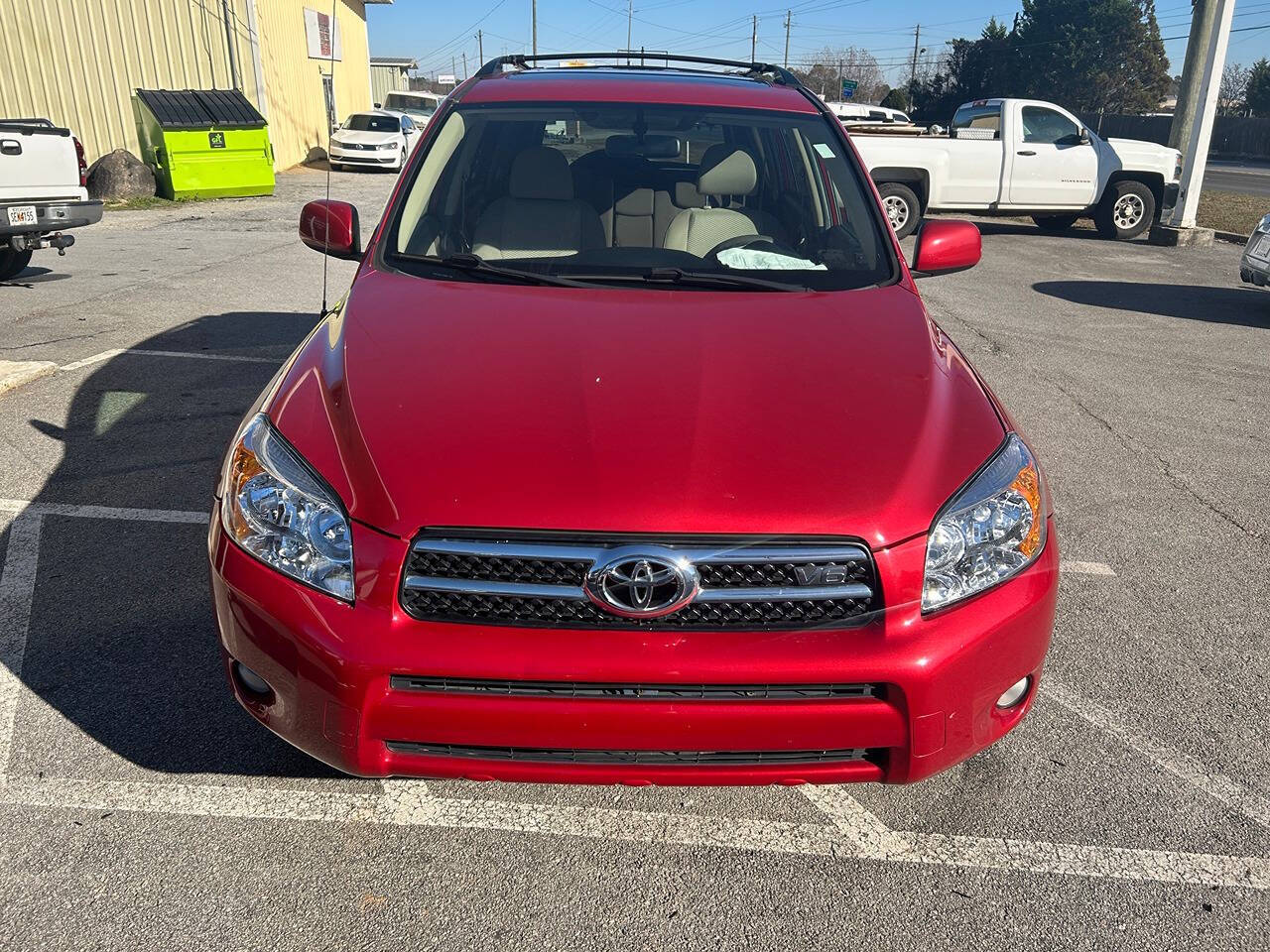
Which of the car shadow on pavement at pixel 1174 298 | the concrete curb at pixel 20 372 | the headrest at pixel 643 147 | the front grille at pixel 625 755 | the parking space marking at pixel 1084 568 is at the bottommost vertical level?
the car shadow on pavement at pixel 1174 298

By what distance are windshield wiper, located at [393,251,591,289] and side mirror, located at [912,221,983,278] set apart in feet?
4.59

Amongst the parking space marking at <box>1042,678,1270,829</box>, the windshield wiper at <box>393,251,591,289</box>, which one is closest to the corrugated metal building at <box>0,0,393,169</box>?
the windshield wiper at <box>393,251,591,289</box>

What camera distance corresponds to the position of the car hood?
223 centimetres

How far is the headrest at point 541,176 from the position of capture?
3.79 meters

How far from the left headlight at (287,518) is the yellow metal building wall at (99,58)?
18.6 metres

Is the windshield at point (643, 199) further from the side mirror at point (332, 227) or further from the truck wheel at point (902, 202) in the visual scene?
the truck wheel at point (902, 202)

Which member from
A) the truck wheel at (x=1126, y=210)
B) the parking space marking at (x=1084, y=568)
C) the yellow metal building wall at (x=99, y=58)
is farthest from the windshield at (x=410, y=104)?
the parking space marking at (x=1084, y=568)

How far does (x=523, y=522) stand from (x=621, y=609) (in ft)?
0.88

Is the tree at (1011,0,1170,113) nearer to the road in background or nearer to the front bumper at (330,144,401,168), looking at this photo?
the road in background

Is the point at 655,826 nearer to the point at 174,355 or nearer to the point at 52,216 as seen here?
the point at 174,355

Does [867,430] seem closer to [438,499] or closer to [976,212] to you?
[438,499]

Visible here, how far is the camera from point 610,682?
2141 mm

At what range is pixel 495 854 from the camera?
8.33ft

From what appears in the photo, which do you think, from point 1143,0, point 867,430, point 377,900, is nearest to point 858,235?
point 867,430
